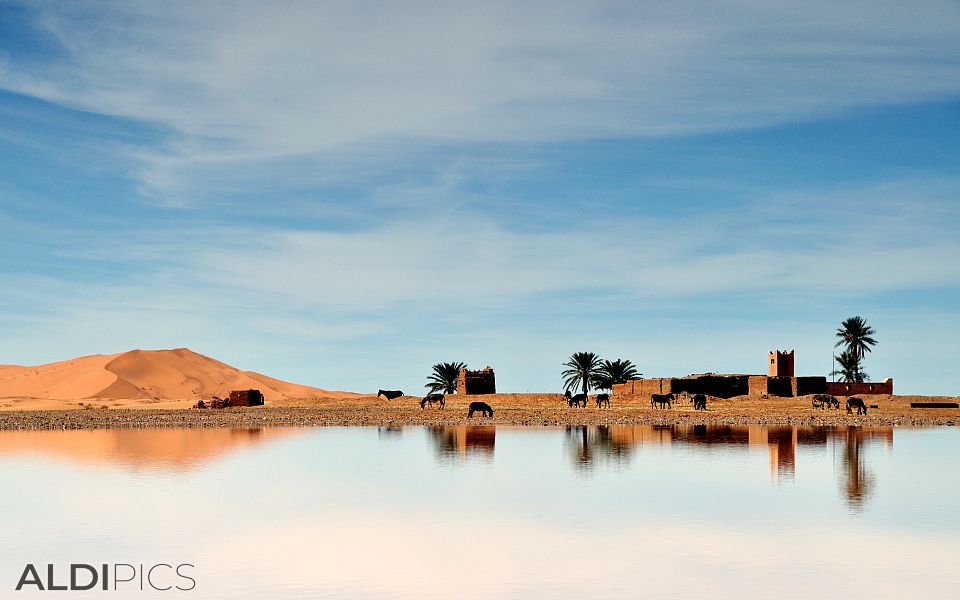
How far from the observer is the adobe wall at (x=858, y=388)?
7206cm

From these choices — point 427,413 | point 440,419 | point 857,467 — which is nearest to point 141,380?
point 427,413

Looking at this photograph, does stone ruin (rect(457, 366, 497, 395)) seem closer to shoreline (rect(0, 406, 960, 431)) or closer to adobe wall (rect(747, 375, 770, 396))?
shoreline (rect(0, 406, 960, 431))

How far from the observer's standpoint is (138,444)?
35844 mm

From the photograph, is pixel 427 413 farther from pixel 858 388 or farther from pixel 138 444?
pixel 858 388

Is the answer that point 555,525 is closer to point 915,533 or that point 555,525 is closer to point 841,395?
point 915,533

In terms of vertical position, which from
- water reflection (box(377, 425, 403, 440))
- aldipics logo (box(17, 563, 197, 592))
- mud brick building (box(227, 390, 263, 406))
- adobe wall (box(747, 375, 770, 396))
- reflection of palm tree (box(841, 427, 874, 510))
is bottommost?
water reflection (box(377, 425, 403, 440))

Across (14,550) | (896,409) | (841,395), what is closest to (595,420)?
(896,409)

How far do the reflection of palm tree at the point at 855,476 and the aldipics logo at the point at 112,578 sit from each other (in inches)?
535

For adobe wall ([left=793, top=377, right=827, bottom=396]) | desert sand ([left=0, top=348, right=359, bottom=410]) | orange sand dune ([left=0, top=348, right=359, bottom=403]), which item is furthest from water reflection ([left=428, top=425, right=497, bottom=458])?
orange sand dune ([left=0, top=348, right=359, bottom=403])

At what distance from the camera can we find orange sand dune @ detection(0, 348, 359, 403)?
101938 millimetres

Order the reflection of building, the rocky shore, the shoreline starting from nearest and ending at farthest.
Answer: the reflection of building
the shoreline
the rocky shore

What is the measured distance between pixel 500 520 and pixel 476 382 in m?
56.1

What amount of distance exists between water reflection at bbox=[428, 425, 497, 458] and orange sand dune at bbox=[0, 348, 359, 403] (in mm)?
54724

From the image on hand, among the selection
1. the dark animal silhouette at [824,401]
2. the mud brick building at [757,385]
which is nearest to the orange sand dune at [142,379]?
the mud brick building at [757,385]
